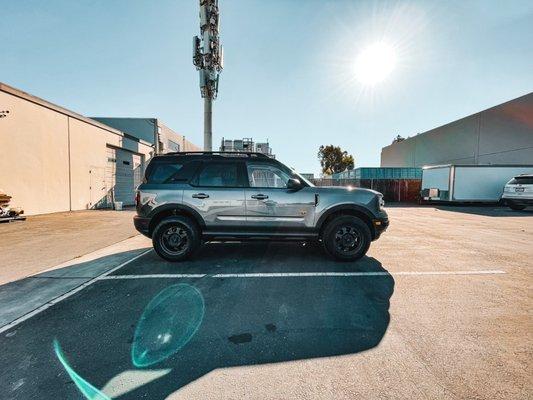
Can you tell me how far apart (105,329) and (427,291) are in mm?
4162

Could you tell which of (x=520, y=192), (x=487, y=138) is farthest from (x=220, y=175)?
(x=487, y=138)

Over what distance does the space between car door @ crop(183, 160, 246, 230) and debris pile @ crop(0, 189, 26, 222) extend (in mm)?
9771

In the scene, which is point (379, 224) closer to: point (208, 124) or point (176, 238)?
point (176, 238)

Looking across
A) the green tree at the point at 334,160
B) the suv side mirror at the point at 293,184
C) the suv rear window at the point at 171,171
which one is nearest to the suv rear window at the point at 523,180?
the suv side mirror at the point at 293,184

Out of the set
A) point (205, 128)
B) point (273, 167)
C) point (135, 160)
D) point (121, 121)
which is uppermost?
point (121, 121)

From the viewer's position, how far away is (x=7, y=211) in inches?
401

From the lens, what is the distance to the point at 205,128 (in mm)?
19734

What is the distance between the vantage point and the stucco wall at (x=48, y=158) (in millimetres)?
11211

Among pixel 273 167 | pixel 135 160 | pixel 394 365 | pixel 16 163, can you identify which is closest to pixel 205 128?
pixel 135 160

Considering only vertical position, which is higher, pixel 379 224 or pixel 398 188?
pixel 398 188

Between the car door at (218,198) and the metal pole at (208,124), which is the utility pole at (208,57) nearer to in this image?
the metal pole at (208,124)

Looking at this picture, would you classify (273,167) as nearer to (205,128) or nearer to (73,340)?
(73,340)

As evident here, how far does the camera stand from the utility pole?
61.9 ft

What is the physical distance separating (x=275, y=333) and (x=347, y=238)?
9.55 feet
